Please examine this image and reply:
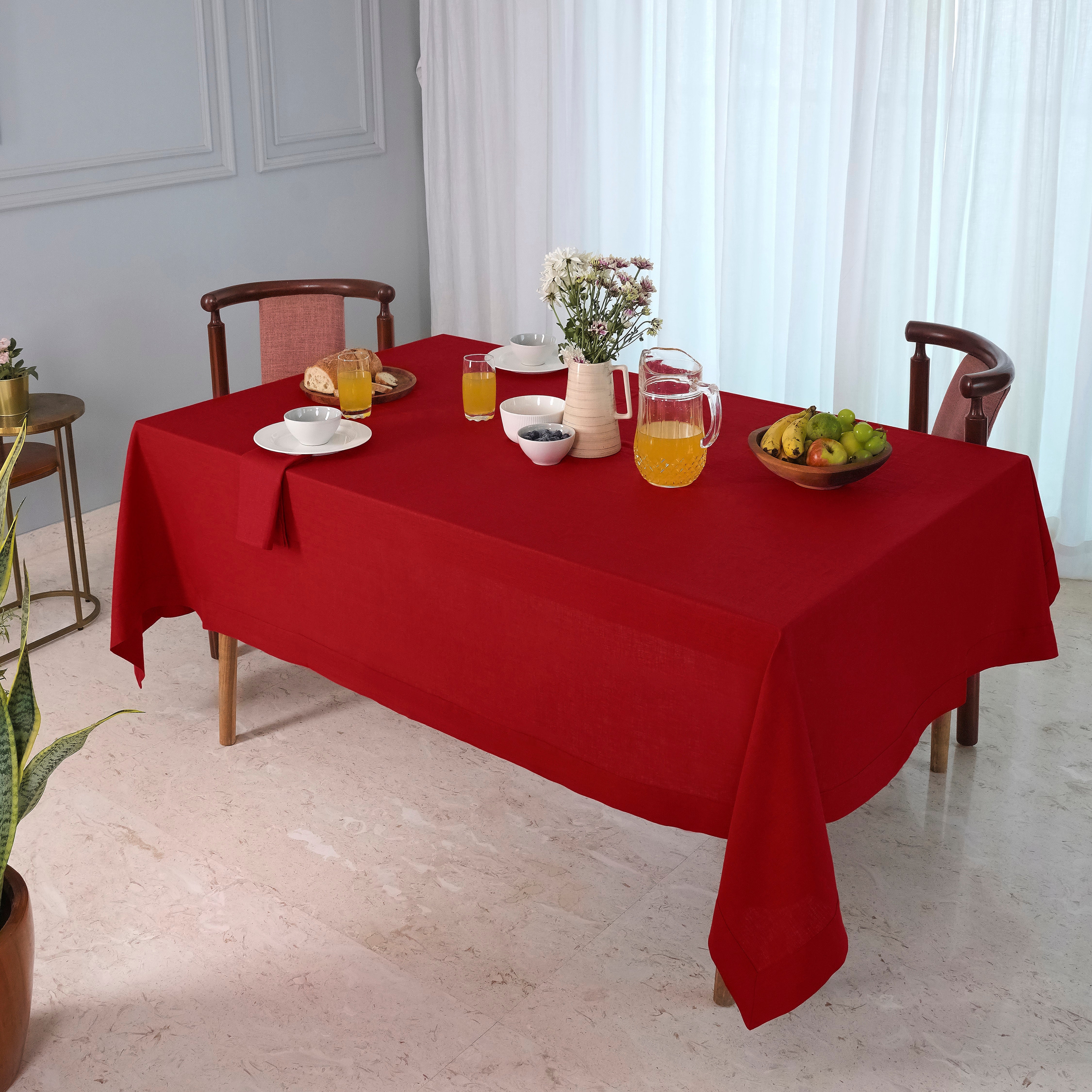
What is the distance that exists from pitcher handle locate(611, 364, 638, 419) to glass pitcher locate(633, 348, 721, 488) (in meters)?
0.05

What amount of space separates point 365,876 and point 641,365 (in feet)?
3.56

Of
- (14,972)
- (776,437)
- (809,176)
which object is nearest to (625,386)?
(776,437)

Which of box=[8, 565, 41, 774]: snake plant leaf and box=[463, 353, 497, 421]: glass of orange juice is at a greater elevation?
box=[463, 353, 497, 421]: glass of orange juice

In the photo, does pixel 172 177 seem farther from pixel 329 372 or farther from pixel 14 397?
pixel 329 372

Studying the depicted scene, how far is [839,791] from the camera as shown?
68.4 inches

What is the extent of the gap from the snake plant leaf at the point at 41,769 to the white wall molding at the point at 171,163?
7.28 ft

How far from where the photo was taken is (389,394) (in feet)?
8.25

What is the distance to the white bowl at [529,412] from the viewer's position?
2.24m

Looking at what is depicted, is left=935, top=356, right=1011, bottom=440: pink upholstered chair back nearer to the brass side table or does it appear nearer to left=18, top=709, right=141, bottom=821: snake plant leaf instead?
left=18, top=709, right=141, bottom=821: snake plant leaf

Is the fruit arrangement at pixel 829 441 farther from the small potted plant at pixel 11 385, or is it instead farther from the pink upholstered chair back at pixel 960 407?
the small potted plant at pixel 11 385

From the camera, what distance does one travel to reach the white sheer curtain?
3189 mm

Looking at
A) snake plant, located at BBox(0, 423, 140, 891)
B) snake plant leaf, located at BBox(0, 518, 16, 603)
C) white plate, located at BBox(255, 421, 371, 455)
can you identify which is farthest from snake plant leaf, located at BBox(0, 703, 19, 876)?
white plate, located at BBox(255, 421, 371, 455)

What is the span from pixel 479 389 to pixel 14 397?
54.3 inches

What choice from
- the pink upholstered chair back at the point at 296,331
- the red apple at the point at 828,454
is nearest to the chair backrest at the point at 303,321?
the pink upholstered chair back at the point at 296,331
